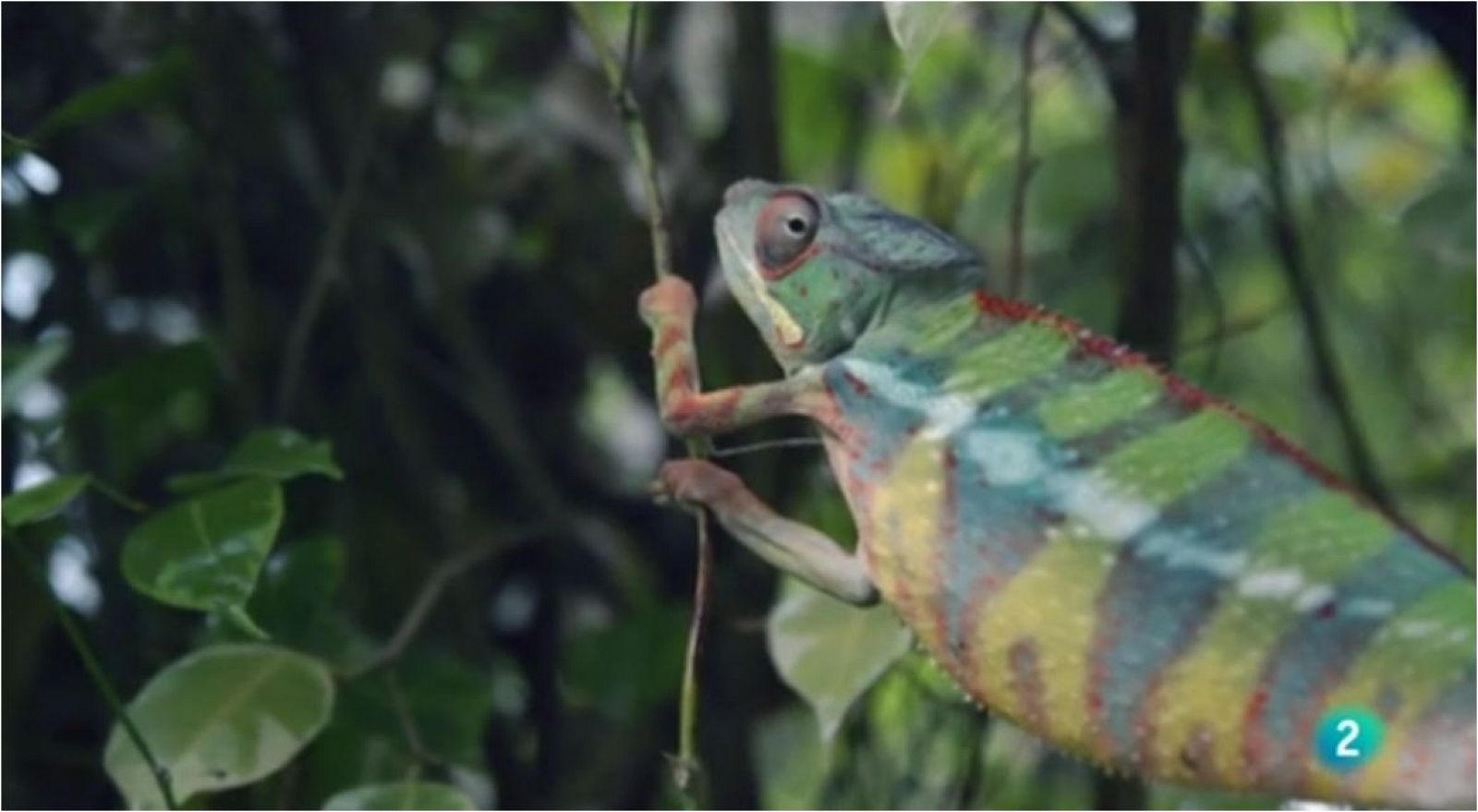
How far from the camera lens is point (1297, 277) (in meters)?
1.56

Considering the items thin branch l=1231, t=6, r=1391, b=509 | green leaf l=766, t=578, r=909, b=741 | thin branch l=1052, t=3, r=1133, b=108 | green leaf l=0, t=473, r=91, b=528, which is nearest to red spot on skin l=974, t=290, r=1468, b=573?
green leaf l=766, t=578, r=909, b=741

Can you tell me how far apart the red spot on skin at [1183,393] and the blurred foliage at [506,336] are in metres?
0.39

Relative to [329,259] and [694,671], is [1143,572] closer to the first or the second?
[694,671]

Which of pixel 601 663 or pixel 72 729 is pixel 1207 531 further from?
pixel 72 729

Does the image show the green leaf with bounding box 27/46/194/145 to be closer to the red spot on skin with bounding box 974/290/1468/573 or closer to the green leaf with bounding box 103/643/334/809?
the green leaf with bounding box 103/643/334/809

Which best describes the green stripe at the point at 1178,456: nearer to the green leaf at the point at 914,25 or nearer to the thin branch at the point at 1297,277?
the green leaf at the point at 914,25

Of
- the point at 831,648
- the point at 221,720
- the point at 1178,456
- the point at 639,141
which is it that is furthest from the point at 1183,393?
the point at 221,720

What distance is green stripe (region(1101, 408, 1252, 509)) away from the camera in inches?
30.8

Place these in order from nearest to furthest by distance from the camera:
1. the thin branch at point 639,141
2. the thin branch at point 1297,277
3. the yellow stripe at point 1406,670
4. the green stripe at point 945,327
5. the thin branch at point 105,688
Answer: the yellow stripe at point 1406,670
the green stripe at point 945,327
the thin branch at point 639,141
the thin branch at point 105,688
the thin branch at point 1297,277

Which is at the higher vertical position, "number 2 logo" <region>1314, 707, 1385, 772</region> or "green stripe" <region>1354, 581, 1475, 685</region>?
"green stripe" <region>1354, 581, 1475, 685</region>

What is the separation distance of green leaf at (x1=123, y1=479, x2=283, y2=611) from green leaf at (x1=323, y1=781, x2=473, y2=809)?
0.10 m

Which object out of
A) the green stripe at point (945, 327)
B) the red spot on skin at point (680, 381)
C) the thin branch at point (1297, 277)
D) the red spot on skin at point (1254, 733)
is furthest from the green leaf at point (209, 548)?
the thin branch at point (1297, 277)

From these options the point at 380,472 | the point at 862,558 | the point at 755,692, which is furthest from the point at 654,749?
the point at 862,558

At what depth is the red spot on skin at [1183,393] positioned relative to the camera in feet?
2.52
